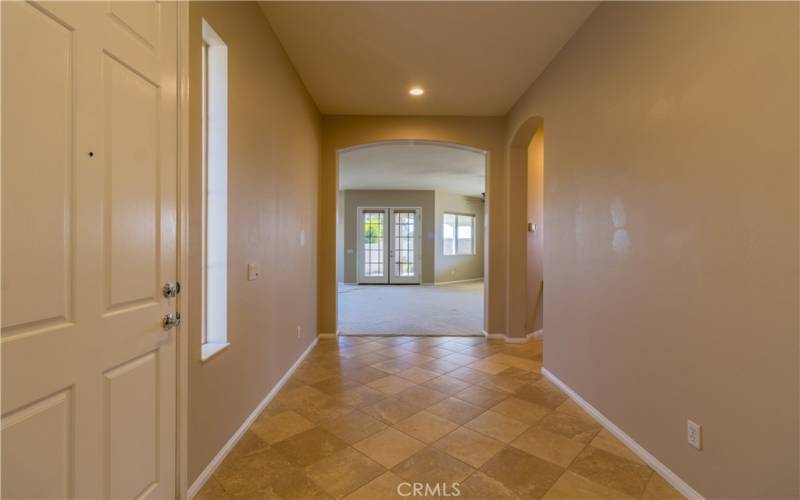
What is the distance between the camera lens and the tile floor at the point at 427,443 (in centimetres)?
175

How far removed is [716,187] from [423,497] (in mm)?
1930

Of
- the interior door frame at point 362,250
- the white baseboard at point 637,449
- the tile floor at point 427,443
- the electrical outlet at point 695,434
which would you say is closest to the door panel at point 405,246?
the interior door frame at point 362,250

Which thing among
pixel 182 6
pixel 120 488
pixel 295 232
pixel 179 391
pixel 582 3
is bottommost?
pixel 120 488

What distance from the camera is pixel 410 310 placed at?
659 cm

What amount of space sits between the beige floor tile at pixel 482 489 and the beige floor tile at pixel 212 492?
3.71ft

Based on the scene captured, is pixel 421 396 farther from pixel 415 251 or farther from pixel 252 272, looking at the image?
pixel 415 251

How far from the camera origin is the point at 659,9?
1873 mm

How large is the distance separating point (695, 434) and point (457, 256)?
32.8 ft

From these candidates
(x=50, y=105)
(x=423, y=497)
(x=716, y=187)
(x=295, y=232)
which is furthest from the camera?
(x=295, y=232)

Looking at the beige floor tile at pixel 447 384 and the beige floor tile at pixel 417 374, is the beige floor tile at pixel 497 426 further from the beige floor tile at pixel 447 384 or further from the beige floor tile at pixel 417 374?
the beige floor tile at pixel 417 374

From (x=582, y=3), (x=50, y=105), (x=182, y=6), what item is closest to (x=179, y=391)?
(x=50, y=105)

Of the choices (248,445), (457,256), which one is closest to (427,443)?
(248,445)

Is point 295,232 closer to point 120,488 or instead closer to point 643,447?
point 120,488

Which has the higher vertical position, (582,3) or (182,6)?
(582,3)
